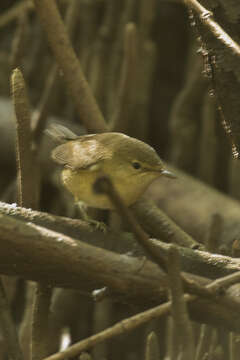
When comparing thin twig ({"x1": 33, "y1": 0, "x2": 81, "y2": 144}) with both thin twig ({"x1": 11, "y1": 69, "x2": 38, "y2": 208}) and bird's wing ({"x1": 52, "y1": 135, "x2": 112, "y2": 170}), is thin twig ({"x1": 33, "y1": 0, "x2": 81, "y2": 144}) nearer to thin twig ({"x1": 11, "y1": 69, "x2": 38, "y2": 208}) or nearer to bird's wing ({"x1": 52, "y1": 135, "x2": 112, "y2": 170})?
bird's wing ({"x1": 52, "y1": 135, "x2": 112, "y2": 170})

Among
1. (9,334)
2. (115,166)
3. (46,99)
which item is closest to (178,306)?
(9,334)

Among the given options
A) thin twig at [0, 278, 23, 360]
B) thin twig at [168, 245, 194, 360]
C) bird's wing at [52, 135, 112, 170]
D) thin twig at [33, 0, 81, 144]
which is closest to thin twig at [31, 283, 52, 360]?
thin twig at [0, 278, 23, 360]

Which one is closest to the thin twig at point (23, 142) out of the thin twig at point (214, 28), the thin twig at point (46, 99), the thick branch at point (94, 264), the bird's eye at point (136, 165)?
the bird's eye at point (136, 165)

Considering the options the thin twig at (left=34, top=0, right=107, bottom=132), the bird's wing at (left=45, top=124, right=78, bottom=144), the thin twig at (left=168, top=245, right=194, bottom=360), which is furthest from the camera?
the bird's wing at (left=45, top=124, right=78, bottom=144)

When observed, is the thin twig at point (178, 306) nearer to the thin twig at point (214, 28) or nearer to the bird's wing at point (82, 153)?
the thin twig at point (214, 28)

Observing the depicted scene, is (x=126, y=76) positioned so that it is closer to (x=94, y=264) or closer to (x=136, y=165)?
(x=136, y=165)

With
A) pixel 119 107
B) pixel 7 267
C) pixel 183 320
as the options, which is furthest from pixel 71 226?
pixel 119 107
